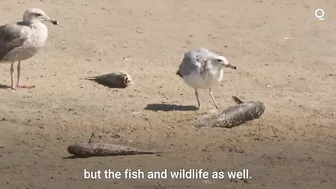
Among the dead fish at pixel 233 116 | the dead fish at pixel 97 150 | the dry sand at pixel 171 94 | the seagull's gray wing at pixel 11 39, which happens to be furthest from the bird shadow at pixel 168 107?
the seagull's gray wing at pixel 11 39

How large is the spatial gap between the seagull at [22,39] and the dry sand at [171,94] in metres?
0.38

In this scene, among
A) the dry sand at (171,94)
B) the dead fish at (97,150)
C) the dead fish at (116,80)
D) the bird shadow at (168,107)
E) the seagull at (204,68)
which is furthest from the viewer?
the dead fish at (116,80)

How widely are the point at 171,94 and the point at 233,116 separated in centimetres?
147

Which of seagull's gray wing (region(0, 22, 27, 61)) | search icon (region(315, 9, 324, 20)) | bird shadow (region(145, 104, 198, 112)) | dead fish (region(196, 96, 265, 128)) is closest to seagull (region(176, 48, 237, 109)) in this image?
bird shadow (region(145, 104, 198, 112))

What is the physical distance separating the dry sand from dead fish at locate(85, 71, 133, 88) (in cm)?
9

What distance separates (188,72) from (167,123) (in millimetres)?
664

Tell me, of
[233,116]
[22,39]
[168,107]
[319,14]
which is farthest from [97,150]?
[319,14]

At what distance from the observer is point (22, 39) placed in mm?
10164

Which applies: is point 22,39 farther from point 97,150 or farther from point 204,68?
point 97,150

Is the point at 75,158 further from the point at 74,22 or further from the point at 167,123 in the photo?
the point at 74,22

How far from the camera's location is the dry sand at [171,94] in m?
7.66

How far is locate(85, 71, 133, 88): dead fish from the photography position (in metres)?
10.1

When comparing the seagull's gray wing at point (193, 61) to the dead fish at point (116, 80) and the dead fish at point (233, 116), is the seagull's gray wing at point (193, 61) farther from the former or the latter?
the dead fish at point (116, 80)

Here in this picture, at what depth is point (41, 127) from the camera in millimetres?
8727
